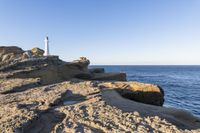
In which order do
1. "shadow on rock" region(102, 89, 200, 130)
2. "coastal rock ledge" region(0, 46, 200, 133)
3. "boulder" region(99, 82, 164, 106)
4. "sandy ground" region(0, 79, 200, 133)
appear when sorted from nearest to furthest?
"sandy ground" region(0, 79, 200, 133) → "coastal rock ledge" region(0, 46, 200, 133) → "shadow on rock" region(102, 89, 200, 130) → "boulder" region(99, 82, 164, 106)

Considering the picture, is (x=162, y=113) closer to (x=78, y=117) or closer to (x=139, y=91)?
(x=78, y=117)

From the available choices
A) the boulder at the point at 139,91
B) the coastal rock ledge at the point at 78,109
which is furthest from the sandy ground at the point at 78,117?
the boulder at the point at 139,91

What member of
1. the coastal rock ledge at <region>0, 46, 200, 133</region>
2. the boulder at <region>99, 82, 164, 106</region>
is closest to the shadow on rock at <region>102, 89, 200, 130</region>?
the coastal rock ledge at <region>0, 46, 200, 133</region>

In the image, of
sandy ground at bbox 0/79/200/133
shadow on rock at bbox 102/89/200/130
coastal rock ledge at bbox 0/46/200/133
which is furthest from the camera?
shadow on rock at bbox 102/89/200/130

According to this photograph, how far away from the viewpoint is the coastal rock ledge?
22.4 ft

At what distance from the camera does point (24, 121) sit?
7.08m

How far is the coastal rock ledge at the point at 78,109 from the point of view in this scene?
6.82m

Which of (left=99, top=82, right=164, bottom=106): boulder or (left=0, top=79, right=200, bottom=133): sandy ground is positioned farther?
(left=99, top=82, right=164, bottom=106): boulder

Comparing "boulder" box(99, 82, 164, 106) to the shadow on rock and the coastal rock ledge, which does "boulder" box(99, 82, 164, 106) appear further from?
the shadow on rock

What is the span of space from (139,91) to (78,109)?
244 inches

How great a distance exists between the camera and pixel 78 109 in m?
8.24

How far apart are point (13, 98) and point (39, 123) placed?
3278mm

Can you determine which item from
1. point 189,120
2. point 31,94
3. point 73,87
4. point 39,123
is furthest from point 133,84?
point 39,123

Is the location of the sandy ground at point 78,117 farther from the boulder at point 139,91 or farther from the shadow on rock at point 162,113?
the boulder at point 139,91
